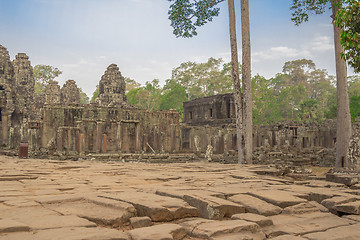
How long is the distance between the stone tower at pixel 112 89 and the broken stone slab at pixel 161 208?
26217 millimetres

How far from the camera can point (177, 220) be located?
3.33 m

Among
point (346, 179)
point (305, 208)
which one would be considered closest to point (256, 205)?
point (305, 208)

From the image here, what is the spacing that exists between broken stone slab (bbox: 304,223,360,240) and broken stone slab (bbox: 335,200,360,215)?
656 millimetres

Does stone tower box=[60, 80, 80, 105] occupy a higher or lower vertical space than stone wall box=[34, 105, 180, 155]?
higher

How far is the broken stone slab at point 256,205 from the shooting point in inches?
143

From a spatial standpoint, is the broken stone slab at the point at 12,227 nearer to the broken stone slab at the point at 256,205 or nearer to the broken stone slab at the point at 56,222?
the broken stone slab at the point at 56,222

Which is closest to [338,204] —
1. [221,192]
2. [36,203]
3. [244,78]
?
[221,192]

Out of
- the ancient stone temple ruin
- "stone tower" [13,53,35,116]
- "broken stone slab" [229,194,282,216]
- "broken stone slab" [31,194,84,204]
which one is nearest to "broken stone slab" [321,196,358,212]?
"broken stone slab" [229,194,282,216]

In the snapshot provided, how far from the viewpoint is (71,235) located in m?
2.46

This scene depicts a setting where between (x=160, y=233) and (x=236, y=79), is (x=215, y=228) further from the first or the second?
(x=236, y=79)

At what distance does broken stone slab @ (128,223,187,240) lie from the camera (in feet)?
8.33

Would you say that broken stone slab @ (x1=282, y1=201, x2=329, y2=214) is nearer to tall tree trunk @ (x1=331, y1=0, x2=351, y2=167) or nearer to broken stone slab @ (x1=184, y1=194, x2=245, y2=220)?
broken stone slab @ (x1=184, y1=194, x2=245, y2=220)

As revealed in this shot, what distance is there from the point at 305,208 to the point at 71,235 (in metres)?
2.71

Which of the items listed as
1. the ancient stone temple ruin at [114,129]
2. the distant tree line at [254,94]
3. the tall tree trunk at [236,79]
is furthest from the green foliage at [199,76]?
the tall tree trunk at [236,79]
